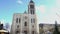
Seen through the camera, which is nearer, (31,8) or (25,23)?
(25,23)

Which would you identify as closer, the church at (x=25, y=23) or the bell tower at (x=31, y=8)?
the church at (x=25, y=23)

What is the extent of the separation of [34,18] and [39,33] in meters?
3.53

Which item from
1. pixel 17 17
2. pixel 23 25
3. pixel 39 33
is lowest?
pixel 39 33

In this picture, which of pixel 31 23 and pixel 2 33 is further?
pixel 31 23

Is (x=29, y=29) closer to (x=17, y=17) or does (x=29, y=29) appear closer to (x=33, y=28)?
(x=33, y=28)

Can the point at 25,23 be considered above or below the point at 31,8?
below

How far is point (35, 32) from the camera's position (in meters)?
27.1

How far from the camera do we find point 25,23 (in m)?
28.1

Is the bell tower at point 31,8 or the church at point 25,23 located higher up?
the bell tower at point 31,8

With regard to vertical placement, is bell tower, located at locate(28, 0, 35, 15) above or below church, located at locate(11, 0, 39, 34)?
above

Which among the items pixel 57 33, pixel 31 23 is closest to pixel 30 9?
pixel 31 23

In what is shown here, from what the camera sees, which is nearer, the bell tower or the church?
the church

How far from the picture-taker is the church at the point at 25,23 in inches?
1076

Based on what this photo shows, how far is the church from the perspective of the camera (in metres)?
27.3
